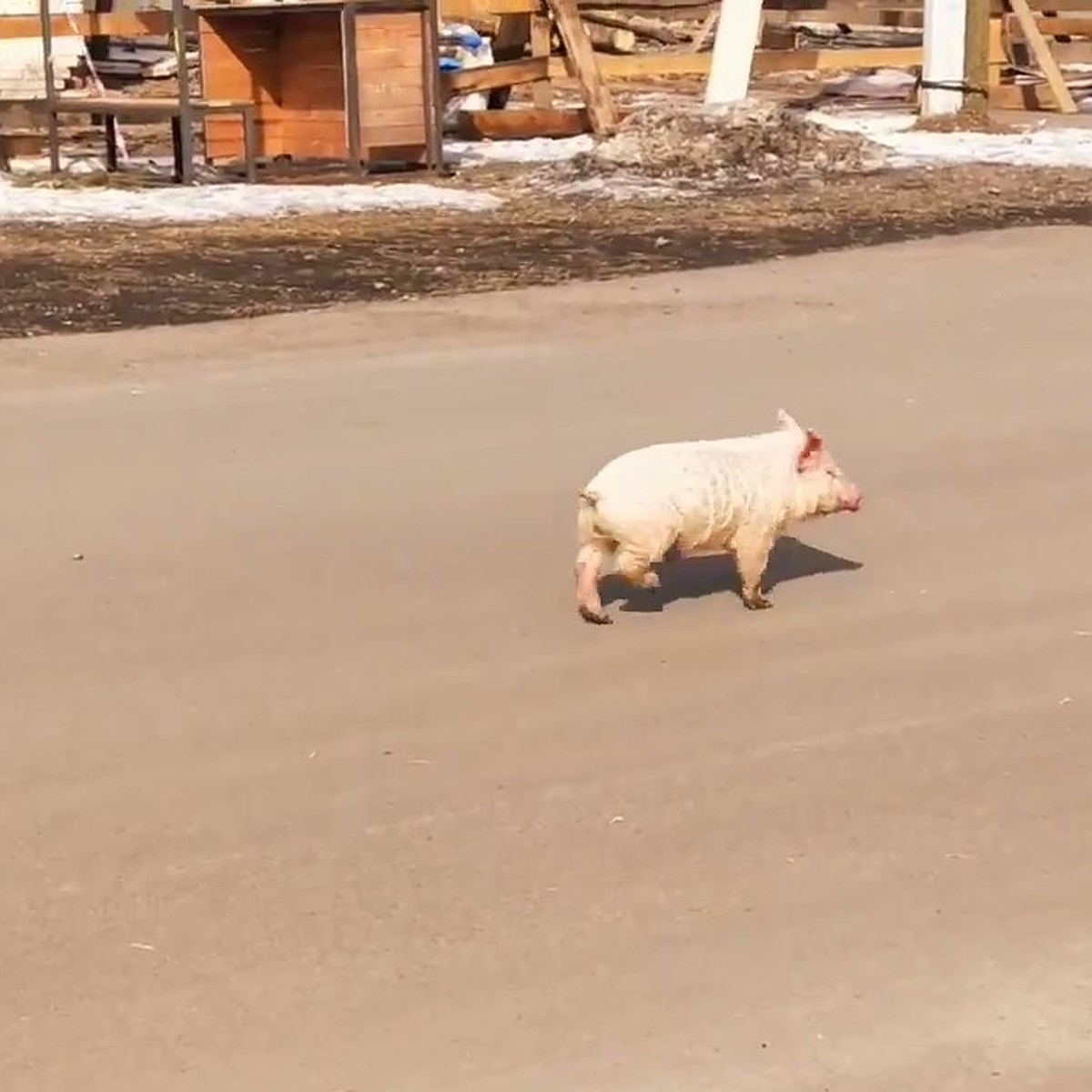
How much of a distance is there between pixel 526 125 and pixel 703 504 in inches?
544

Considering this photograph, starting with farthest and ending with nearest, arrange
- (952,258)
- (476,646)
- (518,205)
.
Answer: (518,205)
(952,258)
(476,646)

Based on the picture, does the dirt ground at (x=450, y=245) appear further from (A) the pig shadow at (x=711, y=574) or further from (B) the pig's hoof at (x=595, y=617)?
(B) the pig's hoof at (x=595, y=617)

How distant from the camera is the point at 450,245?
1357 centimetres

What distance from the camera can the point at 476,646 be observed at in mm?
6402

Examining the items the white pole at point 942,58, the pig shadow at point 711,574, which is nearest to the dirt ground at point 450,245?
the white pole at point 942,58

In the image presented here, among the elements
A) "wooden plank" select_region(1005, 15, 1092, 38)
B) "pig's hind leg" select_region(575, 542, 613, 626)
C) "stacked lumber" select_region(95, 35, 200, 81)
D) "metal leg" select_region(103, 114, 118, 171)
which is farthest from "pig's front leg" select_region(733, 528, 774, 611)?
"wooden plank" select_region(1005, 15, 1092, 38)

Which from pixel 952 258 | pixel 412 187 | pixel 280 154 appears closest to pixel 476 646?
pixel 952 258

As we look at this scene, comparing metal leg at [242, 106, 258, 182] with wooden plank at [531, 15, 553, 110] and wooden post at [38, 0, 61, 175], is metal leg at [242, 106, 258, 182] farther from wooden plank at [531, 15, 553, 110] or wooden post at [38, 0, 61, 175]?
wooden plank at [531, 15, 553, 110]

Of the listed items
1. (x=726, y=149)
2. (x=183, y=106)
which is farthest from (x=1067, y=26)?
(x=183, y=106)

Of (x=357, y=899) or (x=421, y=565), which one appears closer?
(x=357, y=899)

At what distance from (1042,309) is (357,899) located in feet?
24.3

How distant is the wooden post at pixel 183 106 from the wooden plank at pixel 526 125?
3.86m

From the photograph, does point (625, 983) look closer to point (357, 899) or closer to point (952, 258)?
point (357, 899)

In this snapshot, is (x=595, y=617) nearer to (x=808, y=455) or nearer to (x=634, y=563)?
(x=634, y=563)
